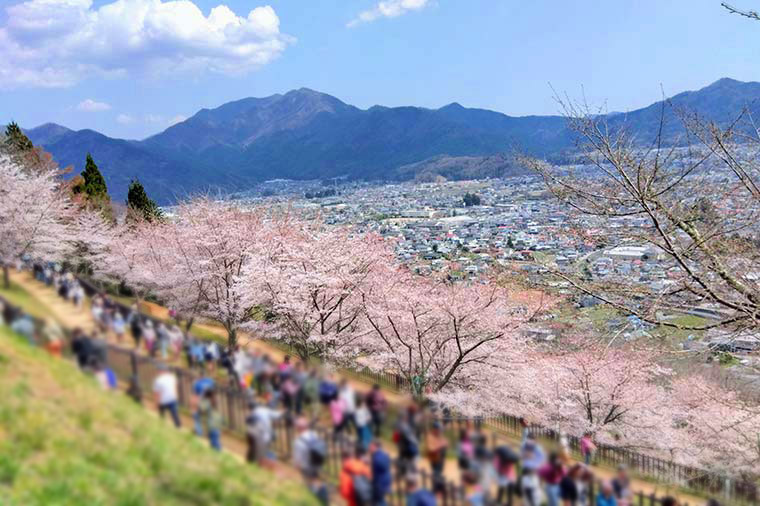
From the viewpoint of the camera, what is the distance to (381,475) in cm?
230

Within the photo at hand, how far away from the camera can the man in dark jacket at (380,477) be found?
2256 mm

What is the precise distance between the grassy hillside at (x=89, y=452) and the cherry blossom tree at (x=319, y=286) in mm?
12648

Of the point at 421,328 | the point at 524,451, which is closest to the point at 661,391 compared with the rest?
the point at 421,328

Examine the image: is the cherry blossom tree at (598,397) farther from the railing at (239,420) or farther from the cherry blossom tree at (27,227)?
the railing at (239,420)

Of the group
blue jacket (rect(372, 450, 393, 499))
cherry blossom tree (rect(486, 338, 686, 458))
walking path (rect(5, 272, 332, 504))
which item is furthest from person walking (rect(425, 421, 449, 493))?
cherry blossom tree (rect(486, 338, 686, 458))

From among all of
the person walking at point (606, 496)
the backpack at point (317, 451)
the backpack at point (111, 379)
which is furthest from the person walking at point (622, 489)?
the backpack at point (111, 379)

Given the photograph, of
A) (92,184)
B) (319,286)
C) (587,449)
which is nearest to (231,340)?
(587,449)

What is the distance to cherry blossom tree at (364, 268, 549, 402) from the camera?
58.6 ft

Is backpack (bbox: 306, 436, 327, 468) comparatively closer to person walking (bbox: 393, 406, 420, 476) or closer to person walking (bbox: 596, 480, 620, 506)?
person walking (bbox: 393, 406, 420, 476)

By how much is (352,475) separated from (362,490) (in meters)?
0.08

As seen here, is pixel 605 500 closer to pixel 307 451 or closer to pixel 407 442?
pixel 407 442

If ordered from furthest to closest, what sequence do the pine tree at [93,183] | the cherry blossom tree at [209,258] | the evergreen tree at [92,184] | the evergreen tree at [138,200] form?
the evergreen tree at [138,200]
the pine tree at [93,183]
the evergreen tree at [92,184]
the cherry blossom tree at [209,258]

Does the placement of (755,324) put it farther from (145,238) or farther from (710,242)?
(145,238)

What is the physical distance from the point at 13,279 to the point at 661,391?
25549mm
